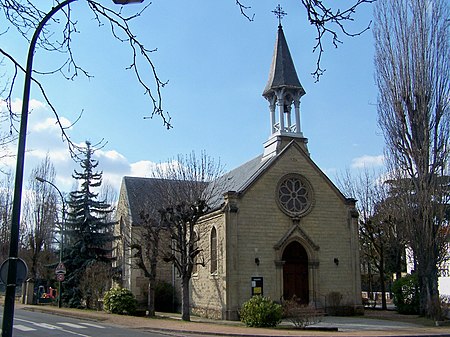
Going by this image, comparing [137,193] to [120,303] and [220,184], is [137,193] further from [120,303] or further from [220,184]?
[120,303]

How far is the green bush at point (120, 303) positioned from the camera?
31.1 m

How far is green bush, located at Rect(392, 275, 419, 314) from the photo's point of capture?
31.0 meters

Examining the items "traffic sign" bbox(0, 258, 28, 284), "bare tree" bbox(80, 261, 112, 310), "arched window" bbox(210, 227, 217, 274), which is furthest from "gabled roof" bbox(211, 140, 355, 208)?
"traffic sign" bbox(0, 258, 28, 284)

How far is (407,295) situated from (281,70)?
52.7 feet

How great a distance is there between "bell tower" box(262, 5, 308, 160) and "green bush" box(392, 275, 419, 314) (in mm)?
10064

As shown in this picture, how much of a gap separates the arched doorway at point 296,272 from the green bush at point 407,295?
6108mm

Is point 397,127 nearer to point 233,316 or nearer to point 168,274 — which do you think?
point 233,316

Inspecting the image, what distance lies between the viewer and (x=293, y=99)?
33.1m

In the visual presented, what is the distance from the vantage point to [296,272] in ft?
100

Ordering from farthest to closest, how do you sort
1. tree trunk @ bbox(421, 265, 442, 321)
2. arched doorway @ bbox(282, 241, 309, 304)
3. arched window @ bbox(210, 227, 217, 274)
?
arched window @ bbox(210, 227, 217, 274), arched doorway @ bbox(282, 241, 309, 304), tree trunk @ bbox(421, 265, 442, 321)

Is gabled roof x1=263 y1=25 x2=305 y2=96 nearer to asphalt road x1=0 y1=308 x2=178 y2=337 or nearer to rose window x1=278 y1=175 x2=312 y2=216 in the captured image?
rose window x1=278 y1=175 x2=312 y2=216

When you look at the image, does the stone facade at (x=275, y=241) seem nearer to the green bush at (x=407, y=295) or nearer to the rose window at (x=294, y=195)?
the rose window at (x=294, y=195)

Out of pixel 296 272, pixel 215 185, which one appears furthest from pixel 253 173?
pixel 296 272

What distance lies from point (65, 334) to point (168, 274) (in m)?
21.2
